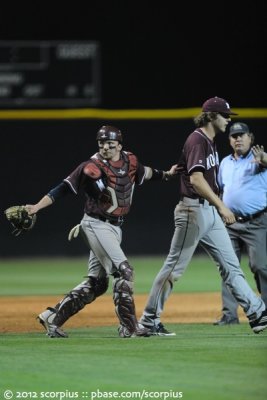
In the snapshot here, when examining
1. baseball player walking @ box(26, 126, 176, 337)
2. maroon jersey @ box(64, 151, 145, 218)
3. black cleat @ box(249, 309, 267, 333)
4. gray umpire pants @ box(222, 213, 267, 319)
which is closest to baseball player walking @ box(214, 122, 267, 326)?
gray umpire pants @ box(222, 213, 267, 319)

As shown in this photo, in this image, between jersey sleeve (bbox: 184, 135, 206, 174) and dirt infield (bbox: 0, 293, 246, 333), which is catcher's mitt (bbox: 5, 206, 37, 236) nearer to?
jersey sleeve (bbox: 184, 135, 206, 174)

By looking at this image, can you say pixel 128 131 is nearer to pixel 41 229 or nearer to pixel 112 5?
pixel 41 229

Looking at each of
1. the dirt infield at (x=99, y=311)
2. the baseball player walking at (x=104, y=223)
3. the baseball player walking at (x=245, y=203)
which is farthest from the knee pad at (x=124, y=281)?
the baseball player walking at (x=245, y=203)

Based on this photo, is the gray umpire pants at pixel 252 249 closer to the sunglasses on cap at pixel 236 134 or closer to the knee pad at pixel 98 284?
the sunglasses on cap at pixel 236 134

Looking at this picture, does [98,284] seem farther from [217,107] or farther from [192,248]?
[217,107]

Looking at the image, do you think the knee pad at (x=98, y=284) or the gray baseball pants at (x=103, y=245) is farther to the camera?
the knee pad at (x=98, y=284)

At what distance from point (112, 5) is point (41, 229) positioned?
27.9 feet

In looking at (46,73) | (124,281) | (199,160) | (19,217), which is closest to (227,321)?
(124,281)

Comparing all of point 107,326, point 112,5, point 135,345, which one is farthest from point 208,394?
point 112,5

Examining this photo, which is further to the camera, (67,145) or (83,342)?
(67,145)

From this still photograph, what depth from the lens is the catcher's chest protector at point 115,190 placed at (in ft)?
24.5

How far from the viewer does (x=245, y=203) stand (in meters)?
8.98

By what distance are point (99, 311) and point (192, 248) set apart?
3016 mm

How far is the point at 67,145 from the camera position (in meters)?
16.3
